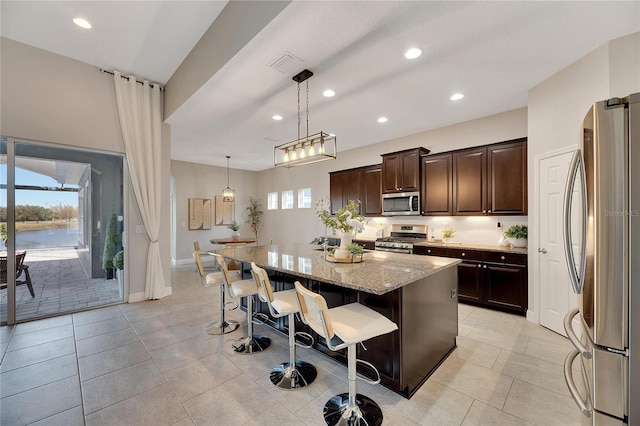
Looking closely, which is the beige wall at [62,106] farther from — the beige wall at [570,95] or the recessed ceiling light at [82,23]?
the beige wall at [570,95]

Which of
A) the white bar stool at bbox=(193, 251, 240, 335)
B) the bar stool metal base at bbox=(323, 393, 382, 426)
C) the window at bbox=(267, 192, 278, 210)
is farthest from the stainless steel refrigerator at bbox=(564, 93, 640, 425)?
the window at bbox=(267, 192, 278, 210)

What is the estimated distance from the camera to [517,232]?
3871 millimetres

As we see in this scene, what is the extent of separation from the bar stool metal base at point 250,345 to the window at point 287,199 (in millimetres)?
5632

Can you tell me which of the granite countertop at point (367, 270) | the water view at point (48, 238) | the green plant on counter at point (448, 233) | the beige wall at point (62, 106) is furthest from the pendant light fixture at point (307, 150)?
the water view at point (48, 238)

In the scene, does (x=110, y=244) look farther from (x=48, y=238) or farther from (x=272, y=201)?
(x=272, y=201)

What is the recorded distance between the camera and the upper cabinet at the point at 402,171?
16.0 ft

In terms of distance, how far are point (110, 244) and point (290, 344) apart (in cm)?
387

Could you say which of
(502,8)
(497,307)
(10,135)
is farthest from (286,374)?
(10,135)

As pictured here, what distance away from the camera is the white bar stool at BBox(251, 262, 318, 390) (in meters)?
2.10

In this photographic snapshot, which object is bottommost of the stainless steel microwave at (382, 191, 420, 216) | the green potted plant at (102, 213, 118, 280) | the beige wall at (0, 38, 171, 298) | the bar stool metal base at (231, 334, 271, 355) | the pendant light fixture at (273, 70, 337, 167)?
the bar stool metal base at (231, 334, 271, 355)

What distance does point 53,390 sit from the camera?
6.81ft

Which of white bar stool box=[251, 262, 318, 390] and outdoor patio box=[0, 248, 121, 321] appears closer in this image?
white bar stool box=[251, 262, 318, 390]

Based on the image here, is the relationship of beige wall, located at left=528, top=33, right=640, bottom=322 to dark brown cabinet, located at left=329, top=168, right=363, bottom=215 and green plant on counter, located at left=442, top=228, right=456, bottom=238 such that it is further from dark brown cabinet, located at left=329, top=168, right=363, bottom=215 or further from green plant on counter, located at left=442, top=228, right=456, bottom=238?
dark brown cabinet, located at left=329, top=168, right=363, bottom=215

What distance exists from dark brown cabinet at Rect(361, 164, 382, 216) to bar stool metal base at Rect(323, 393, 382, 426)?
13.2ft
